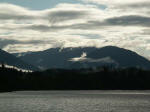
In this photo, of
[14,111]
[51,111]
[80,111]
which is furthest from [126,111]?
[14,111]

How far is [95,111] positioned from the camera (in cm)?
13738

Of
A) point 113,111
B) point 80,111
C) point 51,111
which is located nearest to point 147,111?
point 113,111

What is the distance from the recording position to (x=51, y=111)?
13350cm

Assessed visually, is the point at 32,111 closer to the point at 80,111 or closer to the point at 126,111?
the point at 80,111

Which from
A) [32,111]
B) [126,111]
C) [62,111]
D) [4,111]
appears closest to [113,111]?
[126,111]

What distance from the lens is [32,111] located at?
133m

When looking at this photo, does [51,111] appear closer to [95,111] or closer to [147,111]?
[95,111]

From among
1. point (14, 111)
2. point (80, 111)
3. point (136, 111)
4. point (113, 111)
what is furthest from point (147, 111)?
point (14, 111)

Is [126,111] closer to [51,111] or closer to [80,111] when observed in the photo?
[80,111]

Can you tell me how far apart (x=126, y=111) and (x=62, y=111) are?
2313cm

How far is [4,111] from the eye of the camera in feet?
428

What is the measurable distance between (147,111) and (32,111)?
136 ft

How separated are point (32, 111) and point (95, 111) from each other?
900 inches

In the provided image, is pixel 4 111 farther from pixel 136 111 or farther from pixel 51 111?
pixel 136 111
